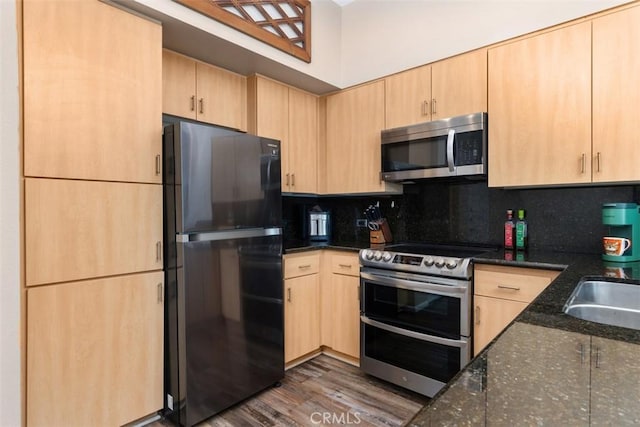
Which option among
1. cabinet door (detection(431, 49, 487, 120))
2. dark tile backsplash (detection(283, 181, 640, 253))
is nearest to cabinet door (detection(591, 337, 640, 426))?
dark tile backsplash (detection(283, 181, 640, 253))

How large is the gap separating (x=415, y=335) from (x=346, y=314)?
61cm

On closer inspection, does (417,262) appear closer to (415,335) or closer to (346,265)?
(415,335)

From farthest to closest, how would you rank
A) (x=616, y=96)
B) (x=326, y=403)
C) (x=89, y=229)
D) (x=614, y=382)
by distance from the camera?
(x=326, y=403)
(x=616, y=96)
(x=89, y=229)
(x=614, y=382)

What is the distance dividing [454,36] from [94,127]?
7.27 feet

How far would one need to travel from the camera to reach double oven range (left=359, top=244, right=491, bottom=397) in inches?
76.4

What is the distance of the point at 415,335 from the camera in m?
2.08

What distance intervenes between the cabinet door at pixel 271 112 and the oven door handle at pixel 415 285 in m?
0.99

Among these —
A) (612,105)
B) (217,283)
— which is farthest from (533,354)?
(612,105)

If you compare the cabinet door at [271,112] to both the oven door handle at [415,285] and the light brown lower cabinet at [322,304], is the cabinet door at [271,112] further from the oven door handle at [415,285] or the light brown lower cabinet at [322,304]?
the oven door handle at [415,285]

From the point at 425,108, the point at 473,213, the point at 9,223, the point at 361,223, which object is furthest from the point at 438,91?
the point at 9,223

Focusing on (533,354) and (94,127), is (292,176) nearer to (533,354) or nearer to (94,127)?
(94,127)

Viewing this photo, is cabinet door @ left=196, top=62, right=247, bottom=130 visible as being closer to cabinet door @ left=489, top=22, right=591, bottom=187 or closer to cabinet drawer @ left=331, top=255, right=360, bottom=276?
cabinet drawer @ left=331, top=255, right=360, bottom=276

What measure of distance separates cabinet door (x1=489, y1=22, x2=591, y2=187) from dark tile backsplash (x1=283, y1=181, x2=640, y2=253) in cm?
31

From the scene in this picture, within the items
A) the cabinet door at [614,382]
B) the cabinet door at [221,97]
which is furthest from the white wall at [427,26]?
the cabinet door at [614,382]
